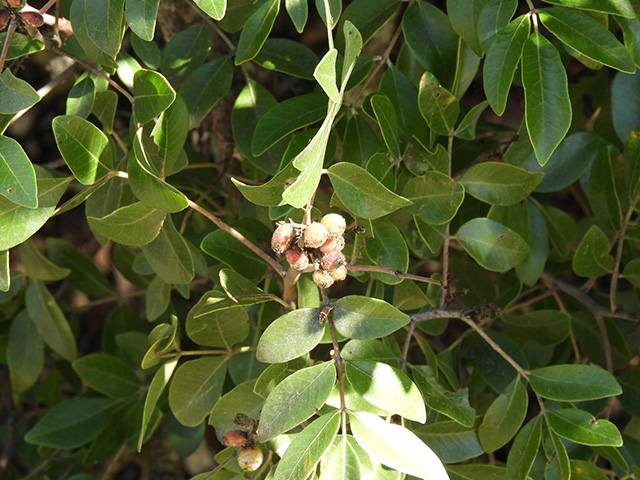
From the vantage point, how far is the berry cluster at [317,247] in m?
0.71

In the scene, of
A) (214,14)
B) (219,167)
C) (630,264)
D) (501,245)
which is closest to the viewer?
(214,14)

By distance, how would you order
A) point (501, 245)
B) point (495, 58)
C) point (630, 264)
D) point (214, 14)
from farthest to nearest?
point (630, 264) < point (501, 245) < point (495, 58) < point (214, 14)

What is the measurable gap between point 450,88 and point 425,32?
9cm

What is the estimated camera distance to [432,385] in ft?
3.00

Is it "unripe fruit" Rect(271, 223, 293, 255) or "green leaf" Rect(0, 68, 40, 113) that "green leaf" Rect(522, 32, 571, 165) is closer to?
"unripe fruit" Rect(271, 223, 293, 255)

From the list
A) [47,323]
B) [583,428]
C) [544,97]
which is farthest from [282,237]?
[47,323]

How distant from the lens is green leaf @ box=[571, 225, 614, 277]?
40.2 inches

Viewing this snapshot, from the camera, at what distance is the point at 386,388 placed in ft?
2.58

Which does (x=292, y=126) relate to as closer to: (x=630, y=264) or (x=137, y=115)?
(x=137, y=115)

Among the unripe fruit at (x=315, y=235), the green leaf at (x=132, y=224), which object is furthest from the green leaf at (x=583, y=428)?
the green leaf at (x=132, y=224)

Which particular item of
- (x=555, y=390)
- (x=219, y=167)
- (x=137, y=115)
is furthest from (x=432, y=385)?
(x=219, y=167)

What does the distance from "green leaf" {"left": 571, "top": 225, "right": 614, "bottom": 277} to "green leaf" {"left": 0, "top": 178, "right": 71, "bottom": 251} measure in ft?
2.36

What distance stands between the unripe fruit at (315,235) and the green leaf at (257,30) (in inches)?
11.9

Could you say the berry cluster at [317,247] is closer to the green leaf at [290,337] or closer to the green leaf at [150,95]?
the green leaf at [290,337]
